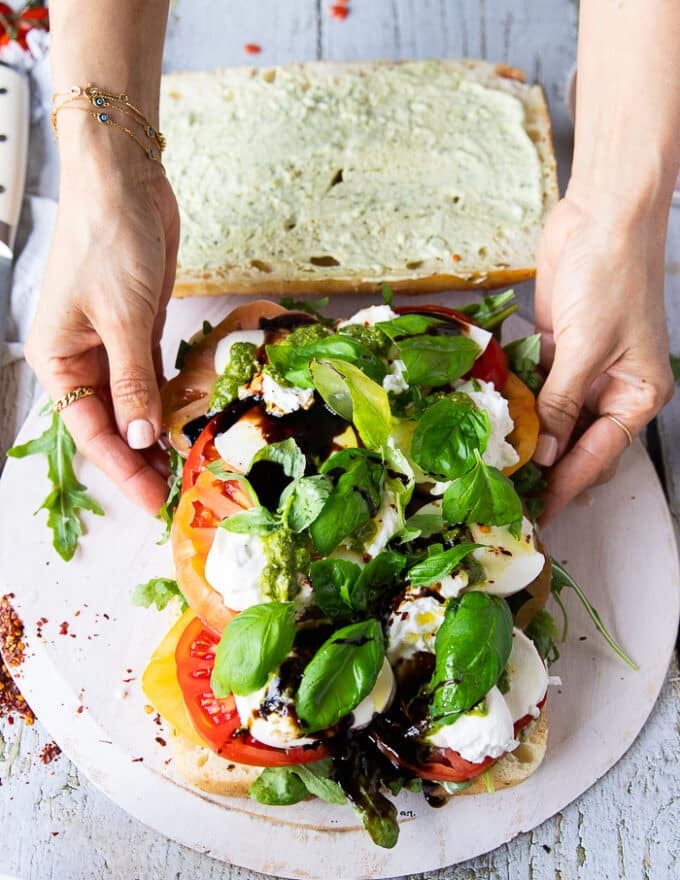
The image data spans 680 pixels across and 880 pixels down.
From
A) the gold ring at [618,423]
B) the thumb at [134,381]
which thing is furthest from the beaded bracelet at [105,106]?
the gold ring at [618,423]

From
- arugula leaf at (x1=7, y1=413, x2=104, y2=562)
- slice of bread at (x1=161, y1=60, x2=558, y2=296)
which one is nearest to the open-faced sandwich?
arugula leaf at (x1=7, y1=413, x2=104, y2=562)

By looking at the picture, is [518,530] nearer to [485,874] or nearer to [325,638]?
[325,638]

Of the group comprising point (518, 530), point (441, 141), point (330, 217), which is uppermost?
point (441, 141)

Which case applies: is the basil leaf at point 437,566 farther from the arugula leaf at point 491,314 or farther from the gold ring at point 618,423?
the arugula leaf at point 491,314

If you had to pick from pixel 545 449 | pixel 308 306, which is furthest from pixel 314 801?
pixel 308 306

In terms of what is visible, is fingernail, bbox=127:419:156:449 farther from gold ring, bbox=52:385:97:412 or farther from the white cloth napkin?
the white cloth napkin

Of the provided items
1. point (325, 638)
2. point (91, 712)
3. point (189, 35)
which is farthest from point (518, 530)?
point (189, 35)
